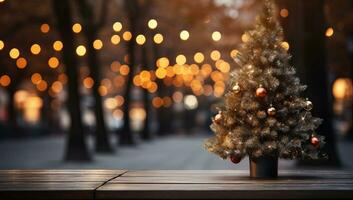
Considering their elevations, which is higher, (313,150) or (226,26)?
(226,26)

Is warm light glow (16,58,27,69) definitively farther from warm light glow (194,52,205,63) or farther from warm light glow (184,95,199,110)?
warm light glow (184,95,199,110)

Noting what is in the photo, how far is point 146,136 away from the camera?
46.5 m

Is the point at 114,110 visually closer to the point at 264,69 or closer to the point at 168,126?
the point at 168,126

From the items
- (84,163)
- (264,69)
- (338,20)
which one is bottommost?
(84,163)

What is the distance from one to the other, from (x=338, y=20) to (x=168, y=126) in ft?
103

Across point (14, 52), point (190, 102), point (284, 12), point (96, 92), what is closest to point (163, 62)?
point (14, 52)

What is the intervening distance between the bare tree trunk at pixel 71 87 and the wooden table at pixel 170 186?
16.1 meters

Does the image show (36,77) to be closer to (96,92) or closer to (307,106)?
(96,92)

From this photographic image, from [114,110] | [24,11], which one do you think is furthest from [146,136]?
[114,110]

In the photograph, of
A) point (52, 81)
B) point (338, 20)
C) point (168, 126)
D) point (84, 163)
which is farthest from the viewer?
point (168, 126)

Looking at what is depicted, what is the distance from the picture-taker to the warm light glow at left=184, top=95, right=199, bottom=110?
Answer: 65512 mm

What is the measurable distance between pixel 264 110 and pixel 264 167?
598 millimetres

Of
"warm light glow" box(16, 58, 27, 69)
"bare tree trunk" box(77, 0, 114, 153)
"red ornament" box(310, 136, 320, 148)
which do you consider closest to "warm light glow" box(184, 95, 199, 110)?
"warm light glow" box(16, 58, 27, 69)

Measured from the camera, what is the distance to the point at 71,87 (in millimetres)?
24438
